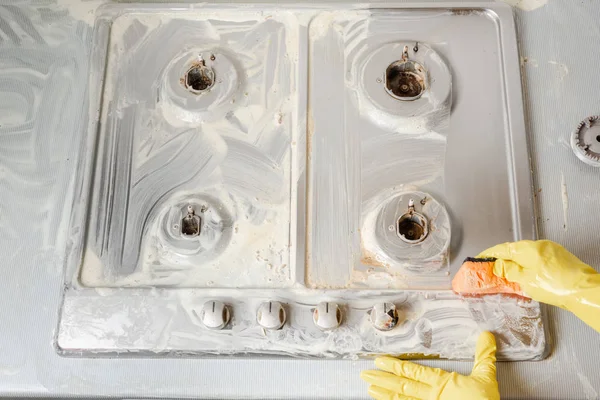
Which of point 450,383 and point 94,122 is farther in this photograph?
point 94,122

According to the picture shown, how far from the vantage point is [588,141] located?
1076mm

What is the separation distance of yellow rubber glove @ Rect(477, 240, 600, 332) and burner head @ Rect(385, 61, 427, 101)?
38 cm

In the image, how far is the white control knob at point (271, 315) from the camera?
97cm

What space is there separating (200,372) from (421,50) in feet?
2.61

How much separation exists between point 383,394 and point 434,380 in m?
0.09

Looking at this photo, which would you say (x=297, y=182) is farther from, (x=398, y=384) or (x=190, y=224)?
(x=398, y=384)

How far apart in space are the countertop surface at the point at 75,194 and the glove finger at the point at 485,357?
0.04 m

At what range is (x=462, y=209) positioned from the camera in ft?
3.45

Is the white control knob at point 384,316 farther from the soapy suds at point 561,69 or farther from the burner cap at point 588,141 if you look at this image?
the soapy suds at point 561,69

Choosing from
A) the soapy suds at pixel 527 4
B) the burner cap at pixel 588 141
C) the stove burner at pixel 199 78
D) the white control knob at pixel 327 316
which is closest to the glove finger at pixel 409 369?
the white control knob at pixel 327 316

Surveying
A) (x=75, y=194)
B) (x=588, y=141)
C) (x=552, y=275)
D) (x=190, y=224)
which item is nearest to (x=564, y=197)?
(x=588, y=141)

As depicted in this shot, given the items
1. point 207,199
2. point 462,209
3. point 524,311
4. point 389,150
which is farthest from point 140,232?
point 524,311

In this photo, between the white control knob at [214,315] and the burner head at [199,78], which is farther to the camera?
the burner head at [199,78]

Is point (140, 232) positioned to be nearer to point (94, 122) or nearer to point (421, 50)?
point (94, 122)
